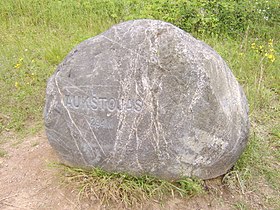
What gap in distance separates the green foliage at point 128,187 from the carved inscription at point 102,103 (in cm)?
49

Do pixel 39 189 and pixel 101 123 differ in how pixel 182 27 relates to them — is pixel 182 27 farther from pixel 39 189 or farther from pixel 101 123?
pixel 39 189

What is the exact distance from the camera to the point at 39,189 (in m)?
2.91

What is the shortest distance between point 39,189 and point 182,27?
3.35m

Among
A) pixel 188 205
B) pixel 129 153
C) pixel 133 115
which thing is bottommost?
pixel 188 205

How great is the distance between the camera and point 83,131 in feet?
8.87

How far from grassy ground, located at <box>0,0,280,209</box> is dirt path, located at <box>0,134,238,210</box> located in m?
0.22

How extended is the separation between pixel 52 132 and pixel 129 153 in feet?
2.02

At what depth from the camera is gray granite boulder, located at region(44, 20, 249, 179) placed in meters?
2.55

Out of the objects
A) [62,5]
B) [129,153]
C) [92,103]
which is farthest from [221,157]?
[62,5]

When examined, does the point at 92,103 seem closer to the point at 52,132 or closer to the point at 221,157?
the point at 52,132

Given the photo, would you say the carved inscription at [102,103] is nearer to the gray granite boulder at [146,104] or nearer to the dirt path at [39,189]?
the gray granite boulder at [146,104]

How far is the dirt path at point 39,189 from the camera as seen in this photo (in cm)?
276

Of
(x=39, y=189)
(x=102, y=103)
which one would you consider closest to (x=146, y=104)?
(x=102, y=103)

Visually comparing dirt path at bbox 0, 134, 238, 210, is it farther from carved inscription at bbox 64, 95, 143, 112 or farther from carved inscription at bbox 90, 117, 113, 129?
carved inscription at bbox 64, 95, 143, 112
